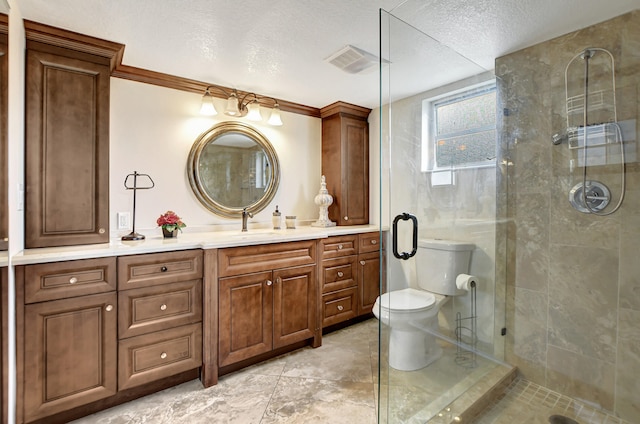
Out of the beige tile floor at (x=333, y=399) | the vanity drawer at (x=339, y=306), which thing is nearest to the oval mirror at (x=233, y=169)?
the vanity drawer at (x=339, y=306)

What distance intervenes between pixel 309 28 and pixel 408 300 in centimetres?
169

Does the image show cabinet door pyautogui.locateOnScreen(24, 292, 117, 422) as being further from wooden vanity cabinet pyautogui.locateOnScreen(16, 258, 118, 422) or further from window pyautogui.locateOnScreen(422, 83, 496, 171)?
window pyautogui.locateOnScreen(422, 83, 496, 171)

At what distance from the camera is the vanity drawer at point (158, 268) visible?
1753 millimetres

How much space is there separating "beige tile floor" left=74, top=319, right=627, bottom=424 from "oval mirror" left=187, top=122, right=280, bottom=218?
1369mm

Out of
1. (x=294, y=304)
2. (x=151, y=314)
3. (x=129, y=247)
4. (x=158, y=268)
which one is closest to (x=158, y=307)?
(x=151, y=314)

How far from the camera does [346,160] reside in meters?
3.20

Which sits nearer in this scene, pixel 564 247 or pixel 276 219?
pixel 564 247

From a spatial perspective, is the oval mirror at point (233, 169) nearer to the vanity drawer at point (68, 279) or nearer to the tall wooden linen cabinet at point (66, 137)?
the tall wooden linen cabinet at point (66, 137)

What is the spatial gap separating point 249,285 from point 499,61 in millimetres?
2320

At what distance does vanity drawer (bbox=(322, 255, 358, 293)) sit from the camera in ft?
8.86

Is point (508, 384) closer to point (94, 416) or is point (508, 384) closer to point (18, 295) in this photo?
point (94, 416)

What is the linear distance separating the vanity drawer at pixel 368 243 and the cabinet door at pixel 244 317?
103cm

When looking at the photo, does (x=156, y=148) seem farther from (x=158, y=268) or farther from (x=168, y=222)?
(x=158, y=268)

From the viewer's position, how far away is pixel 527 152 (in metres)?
2.02
